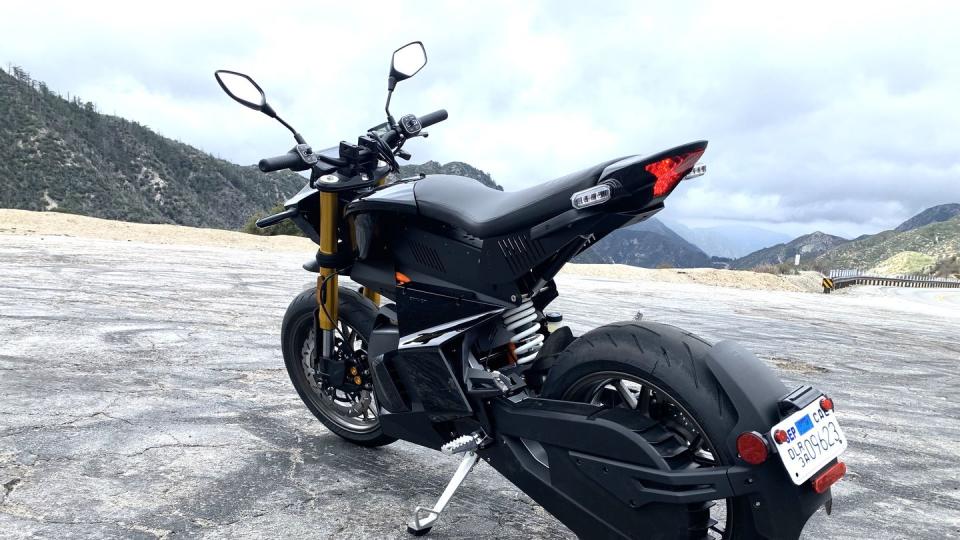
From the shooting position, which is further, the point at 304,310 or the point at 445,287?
the point at 304,310

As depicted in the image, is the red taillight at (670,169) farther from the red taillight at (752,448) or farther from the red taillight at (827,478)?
the red taillight at (827,478)

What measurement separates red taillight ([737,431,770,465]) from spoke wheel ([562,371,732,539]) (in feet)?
0.35

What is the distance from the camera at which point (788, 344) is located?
8586 millimetres

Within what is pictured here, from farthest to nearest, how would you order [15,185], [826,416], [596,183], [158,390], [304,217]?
1. [15,185]
2. [158,390]
3. [304,217]
4. [596,183]
5. [826,416]

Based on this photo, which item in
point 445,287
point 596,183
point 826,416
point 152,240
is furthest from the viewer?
point 152,240

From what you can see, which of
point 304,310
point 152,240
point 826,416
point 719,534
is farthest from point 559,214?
point 152,240

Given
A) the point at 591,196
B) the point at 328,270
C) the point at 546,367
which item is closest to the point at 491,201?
the point at 591,196

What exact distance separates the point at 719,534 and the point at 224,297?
26.1 ft

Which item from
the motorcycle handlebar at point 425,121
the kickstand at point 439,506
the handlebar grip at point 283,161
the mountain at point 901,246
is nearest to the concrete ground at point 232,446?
the kickstand at point 439,506

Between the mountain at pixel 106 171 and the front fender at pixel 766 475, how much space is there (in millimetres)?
62001

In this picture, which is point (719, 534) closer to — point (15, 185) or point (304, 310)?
point (304, 310)

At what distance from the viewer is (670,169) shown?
6.57 ft

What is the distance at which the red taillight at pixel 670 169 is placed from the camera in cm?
199

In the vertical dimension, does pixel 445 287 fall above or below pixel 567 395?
above
